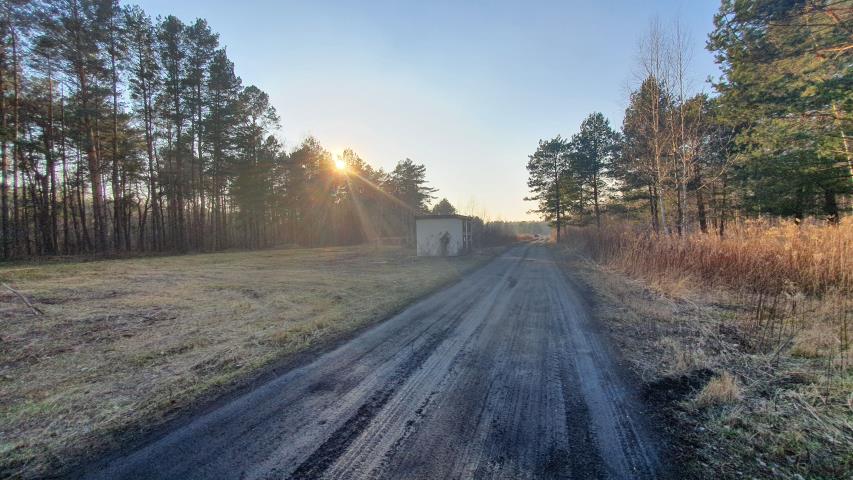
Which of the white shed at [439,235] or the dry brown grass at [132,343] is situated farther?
the white shed at [439,235]

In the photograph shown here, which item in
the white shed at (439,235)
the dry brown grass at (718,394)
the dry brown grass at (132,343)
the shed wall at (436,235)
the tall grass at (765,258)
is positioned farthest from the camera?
the shed wall at (436,235)

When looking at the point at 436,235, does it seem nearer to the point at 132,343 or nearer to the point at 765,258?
the point at 765,258

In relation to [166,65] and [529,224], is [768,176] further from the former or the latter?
[529,224]

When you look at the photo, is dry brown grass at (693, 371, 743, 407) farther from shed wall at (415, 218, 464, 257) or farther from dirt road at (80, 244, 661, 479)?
shed wall at (415, 218, 464, 257)

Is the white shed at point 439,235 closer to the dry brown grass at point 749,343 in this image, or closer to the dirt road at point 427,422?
the dry brown grass at point 749,343

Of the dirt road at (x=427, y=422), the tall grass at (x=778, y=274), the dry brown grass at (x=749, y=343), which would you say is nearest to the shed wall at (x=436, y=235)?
the dry brown grass at (x=749, y=343)

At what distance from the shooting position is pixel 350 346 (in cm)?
457

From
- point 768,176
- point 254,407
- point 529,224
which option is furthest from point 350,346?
point 529,224

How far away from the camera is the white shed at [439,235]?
67.0 feet

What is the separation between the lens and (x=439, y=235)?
67.4ft

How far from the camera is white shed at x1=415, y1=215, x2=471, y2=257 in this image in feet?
67.0

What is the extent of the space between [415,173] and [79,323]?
138 feet

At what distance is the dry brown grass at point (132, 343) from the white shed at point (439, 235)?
10.7 m

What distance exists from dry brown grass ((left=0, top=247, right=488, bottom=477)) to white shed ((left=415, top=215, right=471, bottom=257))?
10.7m
